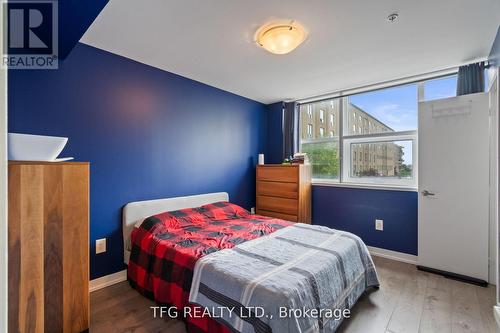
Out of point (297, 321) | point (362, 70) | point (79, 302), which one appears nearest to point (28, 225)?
point (79, 302)

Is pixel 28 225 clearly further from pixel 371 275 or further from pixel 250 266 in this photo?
pixel 371 275

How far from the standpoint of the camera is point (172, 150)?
288 cm

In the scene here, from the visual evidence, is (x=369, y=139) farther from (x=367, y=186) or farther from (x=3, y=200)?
(x=3, y=200)

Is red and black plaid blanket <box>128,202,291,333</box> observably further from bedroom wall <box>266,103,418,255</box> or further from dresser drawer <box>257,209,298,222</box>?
bedroom wall <box>266,103,418,255</box>

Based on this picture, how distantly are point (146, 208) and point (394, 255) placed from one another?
10.3ft

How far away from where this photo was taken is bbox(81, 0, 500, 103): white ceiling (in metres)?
1.68

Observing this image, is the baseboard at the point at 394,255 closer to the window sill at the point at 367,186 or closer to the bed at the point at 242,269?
the window sill at the point at 367,186

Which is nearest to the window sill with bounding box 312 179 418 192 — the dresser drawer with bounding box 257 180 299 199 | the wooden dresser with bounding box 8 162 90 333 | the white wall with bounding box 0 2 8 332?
the dresser drawer with bounding box 257 180 299 199

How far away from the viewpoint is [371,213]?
3199mm

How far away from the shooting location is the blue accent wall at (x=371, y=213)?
115 inches

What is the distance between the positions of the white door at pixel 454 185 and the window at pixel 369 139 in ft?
1.11

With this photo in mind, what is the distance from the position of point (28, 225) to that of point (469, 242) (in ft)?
12.0

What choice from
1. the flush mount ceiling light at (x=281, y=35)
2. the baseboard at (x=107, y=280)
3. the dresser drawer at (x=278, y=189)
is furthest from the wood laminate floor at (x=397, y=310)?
the flush mount ceiling light at (x=281, y=35)

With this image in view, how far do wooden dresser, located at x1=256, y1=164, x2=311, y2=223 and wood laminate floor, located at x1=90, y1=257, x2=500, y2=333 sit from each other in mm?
1363
